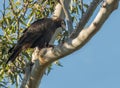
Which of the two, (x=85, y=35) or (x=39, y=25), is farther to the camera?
(x=39, y=25)

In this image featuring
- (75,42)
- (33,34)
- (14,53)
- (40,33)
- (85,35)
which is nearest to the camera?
(85,35)

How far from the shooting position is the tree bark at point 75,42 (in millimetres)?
4148

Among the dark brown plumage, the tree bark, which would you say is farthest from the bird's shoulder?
the tree bark

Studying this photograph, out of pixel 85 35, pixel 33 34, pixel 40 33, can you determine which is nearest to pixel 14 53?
pixel 33 34

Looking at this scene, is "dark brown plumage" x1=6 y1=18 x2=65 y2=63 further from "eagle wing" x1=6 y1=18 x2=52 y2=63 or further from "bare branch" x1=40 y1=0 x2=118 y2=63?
"bare branch" x1=40 y1=0 x2=118 y2=63

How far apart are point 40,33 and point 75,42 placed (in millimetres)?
2427

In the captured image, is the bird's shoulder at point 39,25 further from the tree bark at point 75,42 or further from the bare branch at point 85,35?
the bare branch at point 85,35

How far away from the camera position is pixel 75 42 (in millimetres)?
4320

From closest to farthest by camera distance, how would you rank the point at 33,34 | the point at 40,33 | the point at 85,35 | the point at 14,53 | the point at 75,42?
1. the point at 85,35
2. the point at 75,42
3. the point at 14,53
4. the point at 33,34
5. the point at 40,33

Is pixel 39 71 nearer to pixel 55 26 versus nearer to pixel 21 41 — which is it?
pixel 21 41

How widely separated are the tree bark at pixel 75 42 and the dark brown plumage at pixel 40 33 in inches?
54.4

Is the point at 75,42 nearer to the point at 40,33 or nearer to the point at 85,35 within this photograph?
the point at 85,35

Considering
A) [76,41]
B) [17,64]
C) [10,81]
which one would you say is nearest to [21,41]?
[17,64]

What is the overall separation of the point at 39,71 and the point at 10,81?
7.27 ft
